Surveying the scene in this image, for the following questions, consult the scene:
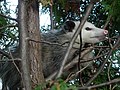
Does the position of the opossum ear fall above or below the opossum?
above

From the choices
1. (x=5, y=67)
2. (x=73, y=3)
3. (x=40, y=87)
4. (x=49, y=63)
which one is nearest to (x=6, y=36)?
(x=5, y=67)

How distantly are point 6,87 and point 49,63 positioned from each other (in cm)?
54

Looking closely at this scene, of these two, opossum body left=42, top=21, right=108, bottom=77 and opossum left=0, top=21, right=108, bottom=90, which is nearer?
opossum left=0, top=21, right=108, bottom=90

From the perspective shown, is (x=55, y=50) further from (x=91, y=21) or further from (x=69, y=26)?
(x=91, y=21)

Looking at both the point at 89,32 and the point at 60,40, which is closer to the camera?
the point at 89,32

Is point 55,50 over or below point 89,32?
below

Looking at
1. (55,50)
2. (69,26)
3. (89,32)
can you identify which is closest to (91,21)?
Answer: (89,32)

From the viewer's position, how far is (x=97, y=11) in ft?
11.5

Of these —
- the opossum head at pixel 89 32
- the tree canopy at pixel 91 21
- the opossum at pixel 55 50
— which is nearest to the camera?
the tree canopy at pixel 91 21

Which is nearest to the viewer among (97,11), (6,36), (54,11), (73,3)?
(73,3)

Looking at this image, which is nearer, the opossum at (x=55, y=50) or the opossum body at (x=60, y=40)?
the opossum at (x=55, y=50)

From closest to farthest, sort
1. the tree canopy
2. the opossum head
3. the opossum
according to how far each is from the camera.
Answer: the tree canopy < the opossum < the opossum head

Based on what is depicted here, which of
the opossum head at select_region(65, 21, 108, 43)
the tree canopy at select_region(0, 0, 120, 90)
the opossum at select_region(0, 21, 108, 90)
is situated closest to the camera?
the tree canopy at select_region(0, 0, 120, 90)

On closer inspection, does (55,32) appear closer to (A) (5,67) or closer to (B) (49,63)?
(B) (49,63)
